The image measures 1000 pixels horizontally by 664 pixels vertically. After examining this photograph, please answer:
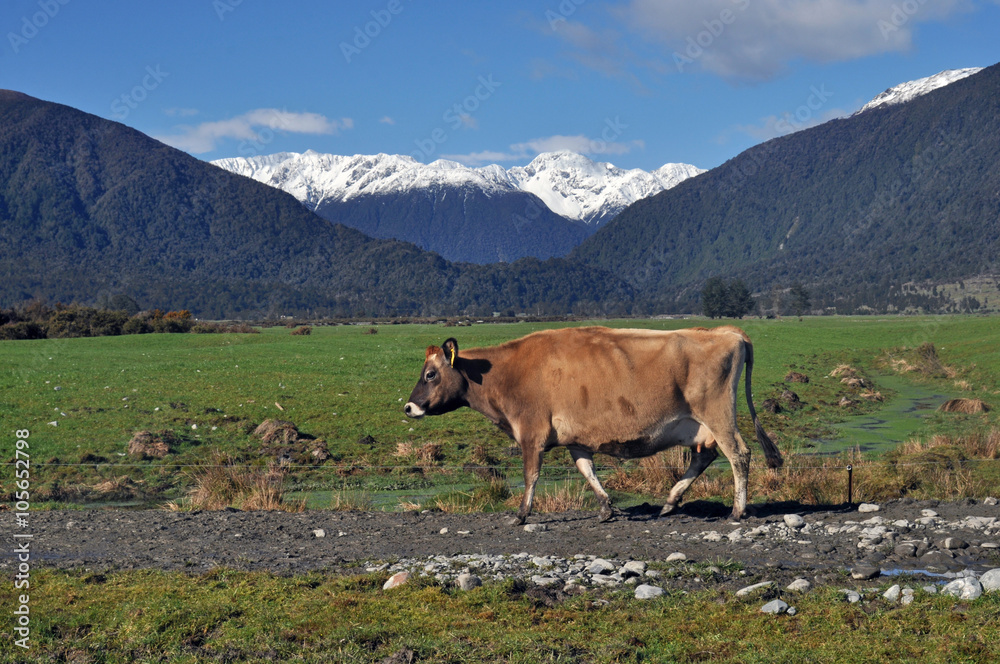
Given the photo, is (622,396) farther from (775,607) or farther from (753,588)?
(775,607)

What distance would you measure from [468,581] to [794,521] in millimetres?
5427

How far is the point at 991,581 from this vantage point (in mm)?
8891

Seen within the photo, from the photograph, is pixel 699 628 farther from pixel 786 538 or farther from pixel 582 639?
pixel 786 538

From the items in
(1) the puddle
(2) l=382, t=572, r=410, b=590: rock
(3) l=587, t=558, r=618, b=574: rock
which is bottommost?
(1) the puddle

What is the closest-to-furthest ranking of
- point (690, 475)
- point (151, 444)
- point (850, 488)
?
point (690, 475)
point (850, 488)
point (151, 444)

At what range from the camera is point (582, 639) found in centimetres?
769

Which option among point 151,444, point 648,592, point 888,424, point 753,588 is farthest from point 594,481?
point 888,424

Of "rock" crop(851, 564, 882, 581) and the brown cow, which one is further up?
the brown cow

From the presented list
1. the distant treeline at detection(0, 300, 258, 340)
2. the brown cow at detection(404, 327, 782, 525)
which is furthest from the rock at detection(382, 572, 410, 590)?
the distant treeline at detection(0, 300, 258, 340)

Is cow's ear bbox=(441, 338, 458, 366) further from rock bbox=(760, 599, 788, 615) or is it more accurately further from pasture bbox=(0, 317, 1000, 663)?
rock bbox=(760, 599, 788, 615)

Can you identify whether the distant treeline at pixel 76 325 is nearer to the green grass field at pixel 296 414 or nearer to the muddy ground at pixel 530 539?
the green grass field at pixel 296 414

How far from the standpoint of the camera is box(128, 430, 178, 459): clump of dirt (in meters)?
23.0

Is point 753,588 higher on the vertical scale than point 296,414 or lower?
higher

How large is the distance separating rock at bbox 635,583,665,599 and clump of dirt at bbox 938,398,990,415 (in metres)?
26.3
